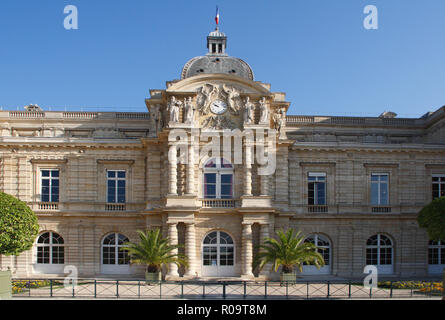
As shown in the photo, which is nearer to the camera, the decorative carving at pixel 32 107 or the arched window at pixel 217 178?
the arched window at pixel 217 178

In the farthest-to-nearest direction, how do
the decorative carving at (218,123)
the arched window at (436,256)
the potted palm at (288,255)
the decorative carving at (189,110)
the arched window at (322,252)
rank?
the arched window at (436,256) < the arched window at (322,252) < the decorative carving at (218,123) < the decorative carving at (189,110) < the potted palm at (288,255)

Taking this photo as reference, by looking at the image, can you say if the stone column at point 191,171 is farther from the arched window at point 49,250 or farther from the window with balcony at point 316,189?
the arched window at point 49,250

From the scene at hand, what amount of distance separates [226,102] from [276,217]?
869 centimetres

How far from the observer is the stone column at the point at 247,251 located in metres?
31.6

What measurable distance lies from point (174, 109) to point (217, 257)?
1037 cm

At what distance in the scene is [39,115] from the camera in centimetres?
4084

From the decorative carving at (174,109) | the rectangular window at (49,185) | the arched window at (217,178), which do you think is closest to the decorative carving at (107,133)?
the rectangular window at (49,185)

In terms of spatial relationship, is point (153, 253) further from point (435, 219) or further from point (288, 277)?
point (435, 219)

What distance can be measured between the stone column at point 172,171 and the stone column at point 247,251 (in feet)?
17.2

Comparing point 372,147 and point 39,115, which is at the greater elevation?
point 39,115

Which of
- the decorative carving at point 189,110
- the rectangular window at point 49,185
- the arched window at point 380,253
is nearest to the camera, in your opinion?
the decorative carving at point 189,110
